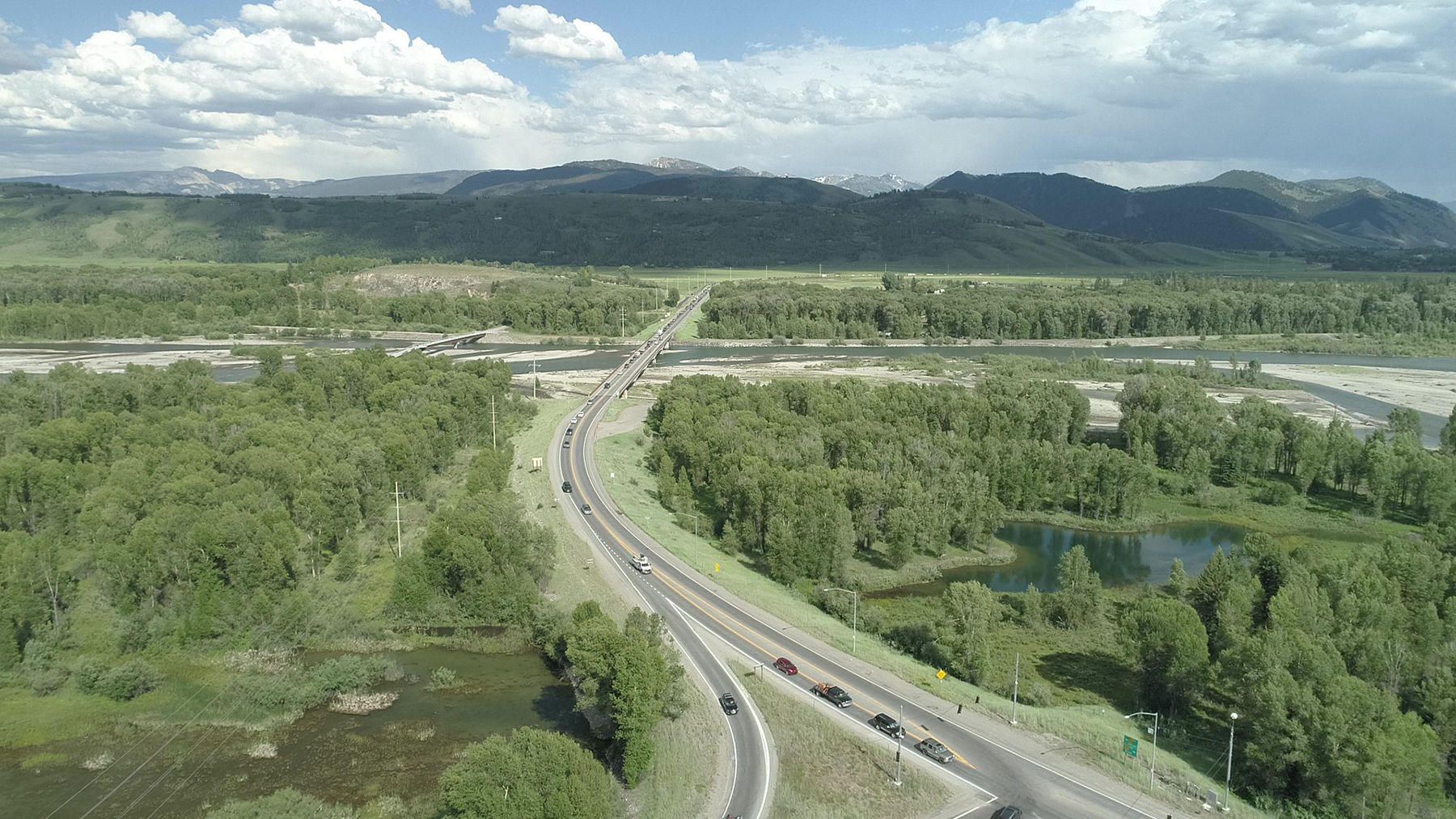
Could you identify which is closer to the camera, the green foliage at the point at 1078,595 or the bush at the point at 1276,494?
the green foliage at the point at 1078,595

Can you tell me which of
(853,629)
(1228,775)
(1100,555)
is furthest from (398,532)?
(1228,775)

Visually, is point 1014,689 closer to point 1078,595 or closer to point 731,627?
point 731,627

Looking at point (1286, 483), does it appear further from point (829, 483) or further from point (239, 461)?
point (239, 461)

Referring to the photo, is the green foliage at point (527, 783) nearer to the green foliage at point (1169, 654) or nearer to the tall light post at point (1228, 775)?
the tall light post at point (1228, 775)

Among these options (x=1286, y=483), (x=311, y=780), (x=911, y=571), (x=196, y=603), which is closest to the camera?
(x=311, y=780)

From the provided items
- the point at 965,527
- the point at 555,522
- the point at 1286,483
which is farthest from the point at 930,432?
the point at 555,522

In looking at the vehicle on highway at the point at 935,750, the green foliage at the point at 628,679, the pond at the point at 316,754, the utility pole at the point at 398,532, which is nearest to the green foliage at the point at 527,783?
the green foliage at the point at 628,679

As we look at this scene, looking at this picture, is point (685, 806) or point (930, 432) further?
point (930, 432)
